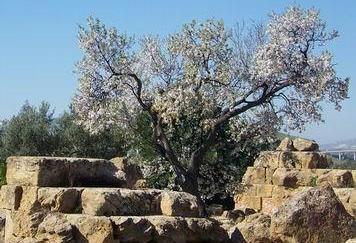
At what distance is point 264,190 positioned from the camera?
804 inches

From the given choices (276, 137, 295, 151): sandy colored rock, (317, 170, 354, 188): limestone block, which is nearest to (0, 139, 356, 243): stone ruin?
(317, 170, 354, 188): limestone block

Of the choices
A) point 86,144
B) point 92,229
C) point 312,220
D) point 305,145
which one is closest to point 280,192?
point 305,145

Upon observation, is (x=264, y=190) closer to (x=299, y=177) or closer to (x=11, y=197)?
(x=299, y=177)

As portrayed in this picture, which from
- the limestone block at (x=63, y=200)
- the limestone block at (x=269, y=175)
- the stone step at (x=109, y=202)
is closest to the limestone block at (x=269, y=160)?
the limestone block at (x=269, y=175)

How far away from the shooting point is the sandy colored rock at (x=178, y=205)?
299 inches

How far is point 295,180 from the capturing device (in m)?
19.3

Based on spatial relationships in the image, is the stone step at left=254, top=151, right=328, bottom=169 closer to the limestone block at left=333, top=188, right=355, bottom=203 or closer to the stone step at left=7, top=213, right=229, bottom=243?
the limestone block at left=333, top=188, right=355, bottom=203

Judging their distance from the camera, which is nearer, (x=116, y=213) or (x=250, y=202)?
(x=116, y=213)

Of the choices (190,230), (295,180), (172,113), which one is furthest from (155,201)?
(172,113)

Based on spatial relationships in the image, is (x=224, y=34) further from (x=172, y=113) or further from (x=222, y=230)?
(x=222, y=230)

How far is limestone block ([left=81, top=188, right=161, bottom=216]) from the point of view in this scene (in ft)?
23.8

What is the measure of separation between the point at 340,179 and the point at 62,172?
11.1 metres

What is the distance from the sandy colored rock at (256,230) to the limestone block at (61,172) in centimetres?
176

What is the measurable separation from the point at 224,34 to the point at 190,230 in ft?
51.4
